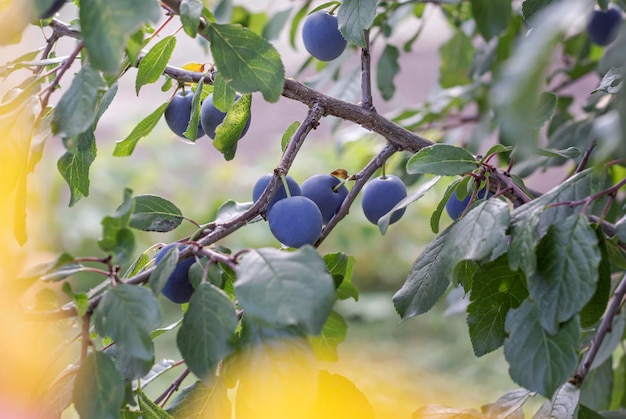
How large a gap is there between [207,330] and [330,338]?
0.17 meters

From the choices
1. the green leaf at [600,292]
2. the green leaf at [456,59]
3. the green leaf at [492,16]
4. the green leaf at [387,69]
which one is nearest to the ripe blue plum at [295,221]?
the green leaf at [600,292]

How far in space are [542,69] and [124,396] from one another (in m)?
0.33

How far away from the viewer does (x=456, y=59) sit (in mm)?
1372

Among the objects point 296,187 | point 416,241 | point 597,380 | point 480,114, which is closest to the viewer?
point 296,187

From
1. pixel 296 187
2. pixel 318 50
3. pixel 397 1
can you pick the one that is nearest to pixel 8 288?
pixel 296 187

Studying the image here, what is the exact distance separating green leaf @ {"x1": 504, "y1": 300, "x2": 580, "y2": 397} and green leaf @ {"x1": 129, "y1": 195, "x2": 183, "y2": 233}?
288 millimetres

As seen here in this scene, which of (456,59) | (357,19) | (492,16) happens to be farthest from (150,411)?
(456,59)

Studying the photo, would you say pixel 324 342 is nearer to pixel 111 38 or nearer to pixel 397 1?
pixel 111 38

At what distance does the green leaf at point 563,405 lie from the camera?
0.60 meters

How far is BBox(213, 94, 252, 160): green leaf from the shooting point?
596 mm

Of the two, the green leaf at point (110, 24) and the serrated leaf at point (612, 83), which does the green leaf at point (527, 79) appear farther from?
the serrated leaf at point (612, 83)

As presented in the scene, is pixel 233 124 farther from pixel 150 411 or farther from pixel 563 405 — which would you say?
pixel 563 405

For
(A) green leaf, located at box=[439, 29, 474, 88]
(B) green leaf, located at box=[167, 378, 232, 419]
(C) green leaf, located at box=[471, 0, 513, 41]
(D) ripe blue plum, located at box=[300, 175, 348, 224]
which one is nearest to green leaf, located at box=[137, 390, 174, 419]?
(B) green leaf, located at box=[167, 378, 232, 419]

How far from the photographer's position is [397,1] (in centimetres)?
104
